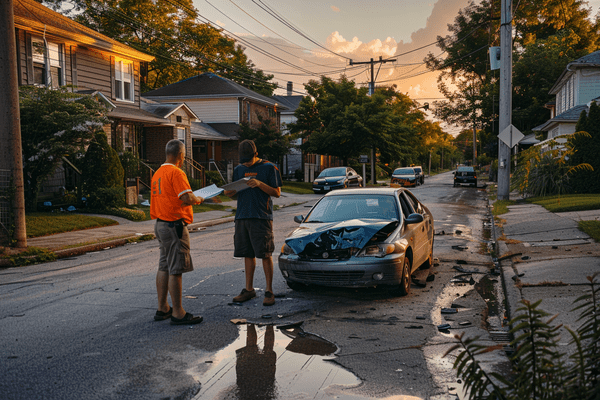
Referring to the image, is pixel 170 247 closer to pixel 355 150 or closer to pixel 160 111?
pixel 160 111

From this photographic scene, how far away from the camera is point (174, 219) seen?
5.71 m

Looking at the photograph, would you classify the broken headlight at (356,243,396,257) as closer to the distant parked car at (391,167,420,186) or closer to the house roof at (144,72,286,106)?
the house roof at (144,72,286,106)

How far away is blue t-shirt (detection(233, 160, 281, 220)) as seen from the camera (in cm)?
656

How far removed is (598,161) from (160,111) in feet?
70.6

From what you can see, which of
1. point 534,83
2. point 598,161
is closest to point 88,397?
point 598,161

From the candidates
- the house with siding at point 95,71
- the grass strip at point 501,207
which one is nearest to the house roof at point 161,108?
the house with siding at point 95,71

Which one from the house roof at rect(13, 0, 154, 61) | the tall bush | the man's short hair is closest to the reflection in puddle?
the man's short hair

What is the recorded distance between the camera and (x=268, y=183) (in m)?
6.59

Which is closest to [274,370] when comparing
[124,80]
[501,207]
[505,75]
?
[501,207]

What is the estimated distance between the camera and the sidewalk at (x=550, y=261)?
6262mm

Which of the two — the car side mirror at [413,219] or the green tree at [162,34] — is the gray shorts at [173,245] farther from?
the green tree at [162,34]

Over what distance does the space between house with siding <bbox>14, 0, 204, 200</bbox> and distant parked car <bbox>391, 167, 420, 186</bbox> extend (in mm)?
17283

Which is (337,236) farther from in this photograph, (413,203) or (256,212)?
(413,203)

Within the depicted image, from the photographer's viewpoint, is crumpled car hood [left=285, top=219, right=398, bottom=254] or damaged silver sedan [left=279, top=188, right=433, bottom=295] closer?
damaged silver sedan [left=279, top=188, right=433, bottom=295]
